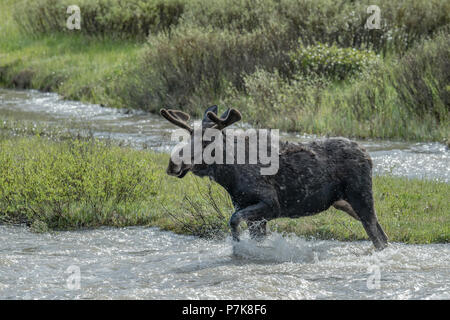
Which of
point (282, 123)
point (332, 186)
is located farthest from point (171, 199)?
point (282, 123)

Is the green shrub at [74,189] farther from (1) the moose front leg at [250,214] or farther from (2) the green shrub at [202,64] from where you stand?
(2) the green shrub at [202,64]

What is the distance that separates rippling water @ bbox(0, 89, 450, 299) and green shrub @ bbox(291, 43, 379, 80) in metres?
9.67

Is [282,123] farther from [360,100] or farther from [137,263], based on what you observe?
[137,263]

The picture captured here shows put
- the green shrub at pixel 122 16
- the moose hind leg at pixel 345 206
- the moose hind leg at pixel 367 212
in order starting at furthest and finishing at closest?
the green shrub at pixel 122 16 < the moose hind leg at pixel 345 206 < the moose hind leg at pixel 367 212

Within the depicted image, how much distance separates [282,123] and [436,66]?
3.50 m

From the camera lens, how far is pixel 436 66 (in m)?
15.9

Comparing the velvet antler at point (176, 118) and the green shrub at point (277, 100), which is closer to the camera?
the velvet antler at point (176, 118)

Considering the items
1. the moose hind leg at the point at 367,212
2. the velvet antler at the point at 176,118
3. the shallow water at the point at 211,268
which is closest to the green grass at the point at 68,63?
the shallow water at the point at 211,268

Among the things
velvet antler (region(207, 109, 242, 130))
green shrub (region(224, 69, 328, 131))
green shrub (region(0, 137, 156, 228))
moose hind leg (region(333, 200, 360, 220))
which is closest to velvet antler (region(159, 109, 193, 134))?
velvet antler (region(207, 109, 242, 130))

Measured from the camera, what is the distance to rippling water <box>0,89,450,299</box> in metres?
6.76

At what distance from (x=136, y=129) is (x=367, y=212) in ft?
34.3

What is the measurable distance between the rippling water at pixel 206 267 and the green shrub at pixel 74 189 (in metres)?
0.33

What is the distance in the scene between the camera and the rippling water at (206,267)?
6758mm

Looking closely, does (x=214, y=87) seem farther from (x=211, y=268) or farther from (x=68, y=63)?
(x=211, y=268)
